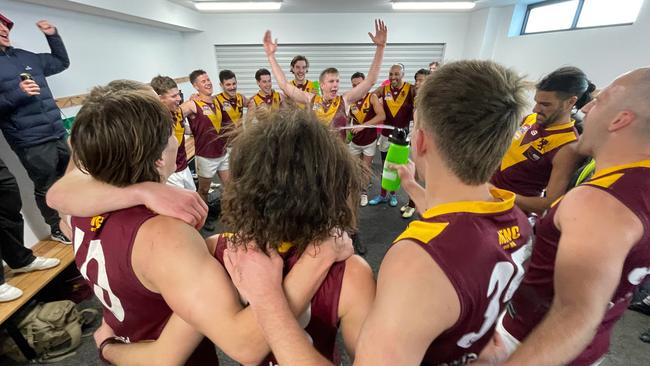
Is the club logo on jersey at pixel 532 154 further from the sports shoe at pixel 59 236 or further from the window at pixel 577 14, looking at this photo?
the sports shoe at pixel 59 236

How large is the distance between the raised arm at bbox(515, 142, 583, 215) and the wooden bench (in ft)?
11.2

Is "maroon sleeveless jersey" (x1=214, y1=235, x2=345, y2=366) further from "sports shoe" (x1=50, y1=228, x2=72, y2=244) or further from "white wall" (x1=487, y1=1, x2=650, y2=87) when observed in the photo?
"white wall" (x1=487, y1=1, x2=650, y2=87)

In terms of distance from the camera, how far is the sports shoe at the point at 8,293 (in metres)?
1.84

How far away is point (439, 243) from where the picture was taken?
63cm

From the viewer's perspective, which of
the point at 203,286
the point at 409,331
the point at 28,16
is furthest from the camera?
the point at 28,16

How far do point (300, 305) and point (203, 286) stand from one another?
0.24 meters

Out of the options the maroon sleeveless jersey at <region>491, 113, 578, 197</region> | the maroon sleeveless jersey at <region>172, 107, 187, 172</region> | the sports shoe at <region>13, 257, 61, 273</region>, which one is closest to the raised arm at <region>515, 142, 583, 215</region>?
the maroon sleeveless jersey at <region>491, 113, 578, 197</region>

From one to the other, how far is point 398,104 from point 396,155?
9.93ft

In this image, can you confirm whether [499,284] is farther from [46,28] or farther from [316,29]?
[316,29]

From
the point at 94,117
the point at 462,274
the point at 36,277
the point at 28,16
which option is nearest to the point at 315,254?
the point at 462,274

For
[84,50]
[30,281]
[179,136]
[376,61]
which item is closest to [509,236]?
[376,61]

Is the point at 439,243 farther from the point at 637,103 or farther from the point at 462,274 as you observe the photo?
the point at 637,103

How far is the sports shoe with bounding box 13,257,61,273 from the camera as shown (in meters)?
2.12

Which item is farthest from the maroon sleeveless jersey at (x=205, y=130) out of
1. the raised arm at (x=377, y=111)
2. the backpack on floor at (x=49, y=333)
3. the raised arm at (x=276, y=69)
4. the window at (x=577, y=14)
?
the window at (x=577, y=14)
